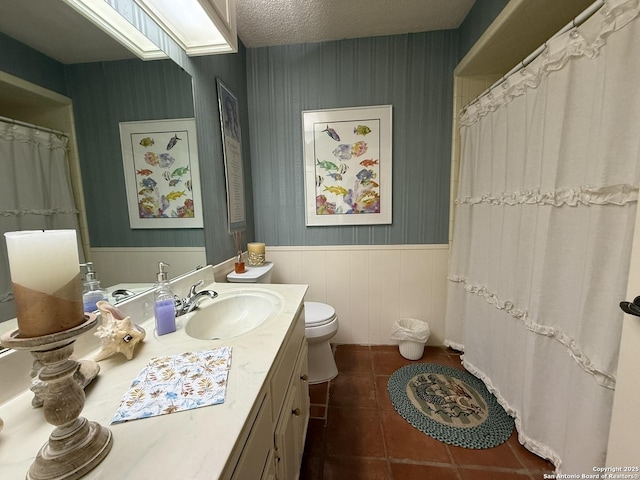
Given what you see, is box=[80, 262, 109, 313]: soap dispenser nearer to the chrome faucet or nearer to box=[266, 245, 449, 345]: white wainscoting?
the chrome faucet

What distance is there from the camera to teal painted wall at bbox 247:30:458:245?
192cm

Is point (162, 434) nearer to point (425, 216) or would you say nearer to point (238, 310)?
point (238, 310)

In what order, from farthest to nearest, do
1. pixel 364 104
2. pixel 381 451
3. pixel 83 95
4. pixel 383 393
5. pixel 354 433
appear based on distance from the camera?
pixel 364 104 → pixel 383 393 → pixel 354 433 → pixel 381 451 → pixel 83 95

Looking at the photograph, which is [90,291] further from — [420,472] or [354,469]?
[420,472]

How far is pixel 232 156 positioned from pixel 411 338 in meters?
1.90

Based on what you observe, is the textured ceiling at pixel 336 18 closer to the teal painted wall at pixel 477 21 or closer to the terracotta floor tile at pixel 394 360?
the teal painted wall at pixel 477 21

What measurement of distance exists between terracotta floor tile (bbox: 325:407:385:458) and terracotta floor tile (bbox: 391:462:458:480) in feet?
0.30

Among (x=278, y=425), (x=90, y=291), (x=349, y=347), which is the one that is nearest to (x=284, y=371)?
(x=278, y=425)

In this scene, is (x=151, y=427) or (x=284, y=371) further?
(x=284, y=371)

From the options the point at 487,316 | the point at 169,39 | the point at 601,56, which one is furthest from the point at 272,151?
the point at 487,316

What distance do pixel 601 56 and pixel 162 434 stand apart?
1714 millimetres

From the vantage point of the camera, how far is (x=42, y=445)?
0.46 meters

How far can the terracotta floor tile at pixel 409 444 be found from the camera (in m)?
1.25

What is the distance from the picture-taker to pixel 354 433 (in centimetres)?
138
